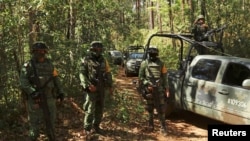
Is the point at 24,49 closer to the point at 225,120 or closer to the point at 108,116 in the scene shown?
the point at 108,116

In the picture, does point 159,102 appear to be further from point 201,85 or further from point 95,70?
point 95,70

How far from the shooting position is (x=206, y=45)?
880cm

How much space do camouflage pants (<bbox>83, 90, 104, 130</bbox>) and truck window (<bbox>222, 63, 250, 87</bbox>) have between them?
268cm

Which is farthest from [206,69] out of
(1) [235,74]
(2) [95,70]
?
(2) [95,70]

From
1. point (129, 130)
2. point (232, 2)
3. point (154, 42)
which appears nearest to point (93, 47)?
point (129, 130)

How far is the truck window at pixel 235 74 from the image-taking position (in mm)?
7191

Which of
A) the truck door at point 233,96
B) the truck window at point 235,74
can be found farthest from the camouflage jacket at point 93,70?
the truck window at point 235,74

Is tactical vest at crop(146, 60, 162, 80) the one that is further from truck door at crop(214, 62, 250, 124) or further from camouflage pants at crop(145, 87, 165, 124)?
truck door at crop(214, 62, 250, 124)

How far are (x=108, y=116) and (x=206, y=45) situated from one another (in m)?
3.06

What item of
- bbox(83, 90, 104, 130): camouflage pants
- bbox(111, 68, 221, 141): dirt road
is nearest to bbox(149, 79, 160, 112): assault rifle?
bbox(111, 68, 221, 141): dirt road

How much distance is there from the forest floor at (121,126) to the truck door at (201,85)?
26.2 inches

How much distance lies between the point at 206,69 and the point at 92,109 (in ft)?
9.25

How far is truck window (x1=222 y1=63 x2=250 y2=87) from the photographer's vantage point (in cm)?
719

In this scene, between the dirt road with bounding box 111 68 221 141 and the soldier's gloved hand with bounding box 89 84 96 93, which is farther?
the dirt road with bounding box 111 68 221 141
